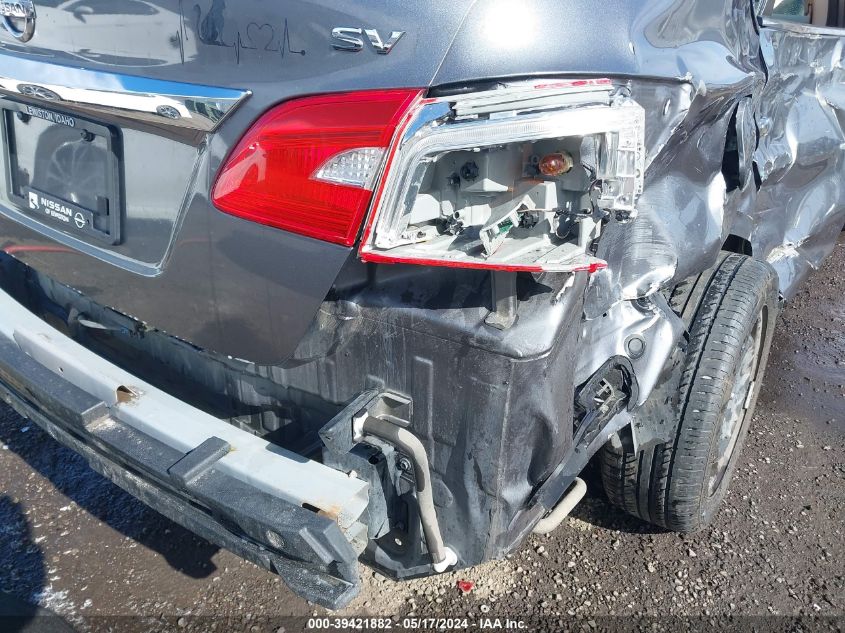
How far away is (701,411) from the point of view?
7.04ft

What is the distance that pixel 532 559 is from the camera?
8.01 ft

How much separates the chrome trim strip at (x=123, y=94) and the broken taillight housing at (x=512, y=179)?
0.41 m

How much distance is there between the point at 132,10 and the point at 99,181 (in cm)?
42

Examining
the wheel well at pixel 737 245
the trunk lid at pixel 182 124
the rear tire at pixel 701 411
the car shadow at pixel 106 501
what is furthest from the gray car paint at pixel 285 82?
the car shadow at pixel 106 501

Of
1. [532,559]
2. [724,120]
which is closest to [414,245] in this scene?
[724,120]

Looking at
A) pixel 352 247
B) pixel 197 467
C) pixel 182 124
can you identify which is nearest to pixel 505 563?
pixel 197 467

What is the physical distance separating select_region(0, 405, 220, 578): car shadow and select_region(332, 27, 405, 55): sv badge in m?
1.81

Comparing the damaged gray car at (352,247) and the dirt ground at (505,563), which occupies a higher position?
the damaged gray car at (352,247)

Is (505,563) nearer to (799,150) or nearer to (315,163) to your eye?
(315,163)

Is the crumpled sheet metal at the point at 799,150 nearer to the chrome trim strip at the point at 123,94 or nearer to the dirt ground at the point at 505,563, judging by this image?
the dirt ground at the point at 505,563

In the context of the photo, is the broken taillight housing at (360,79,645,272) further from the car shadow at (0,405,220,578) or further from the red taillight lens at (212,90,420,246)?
the car shadow at (0,405,220,578)

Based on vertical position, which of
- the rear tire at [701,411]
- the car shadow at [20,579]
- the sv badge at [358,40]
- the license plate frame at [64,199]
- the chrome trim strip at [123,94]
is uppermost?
the sv badge at [358,40]

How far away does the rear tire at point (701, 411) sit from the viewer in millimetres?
2160

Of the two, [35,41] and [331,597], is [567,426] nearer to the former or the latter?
[331,597]
